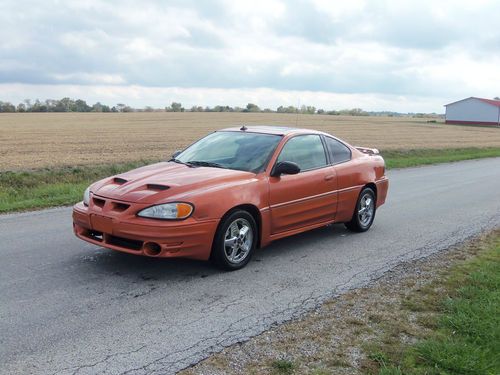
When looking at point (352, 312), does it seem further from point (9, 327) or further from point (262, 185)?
point (9, 327)

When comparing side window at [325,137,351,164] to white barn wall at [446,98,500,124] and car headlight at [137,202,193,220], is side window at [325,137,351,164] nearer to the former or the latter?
car headlight at [137,202,193,220]

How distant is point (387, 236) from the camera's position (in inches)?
301

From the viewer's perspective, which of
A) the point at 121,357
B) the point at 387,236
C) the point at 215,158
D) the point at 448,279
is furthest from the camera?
the point at 387,236

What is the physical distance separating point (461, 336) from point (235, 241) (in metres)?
2.49

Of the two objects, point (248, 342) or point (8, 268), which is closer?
point (248, 342)

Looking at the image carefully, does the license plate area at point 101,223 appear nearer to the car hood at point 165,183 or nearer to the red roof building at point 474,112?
the car hood at point 165,183

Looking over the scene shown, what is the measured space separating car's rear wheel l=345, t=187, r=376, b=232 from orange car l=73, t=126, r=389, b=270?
0.02 metres

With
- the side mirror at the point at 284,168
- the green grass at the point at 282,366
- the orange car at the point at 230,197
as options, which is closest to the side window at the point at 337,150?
the orange car at the point at 230,197

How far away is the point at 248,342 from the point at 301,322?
0.58 metres

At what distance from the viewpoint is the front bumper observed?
203 inches

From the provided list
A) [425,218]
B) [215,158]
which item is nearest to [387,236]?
[425,218]

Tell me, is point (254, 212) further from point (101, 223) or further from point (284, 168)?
point (101, 223)

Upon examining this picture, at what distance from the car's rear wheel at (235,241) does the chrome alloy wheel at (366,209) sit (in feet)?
7.94

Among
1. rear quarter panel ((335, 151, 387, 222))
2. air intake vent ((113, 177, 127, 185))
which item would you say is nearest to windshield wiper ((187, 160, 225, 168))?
air intake vent ((113, 177, 127, 185))
